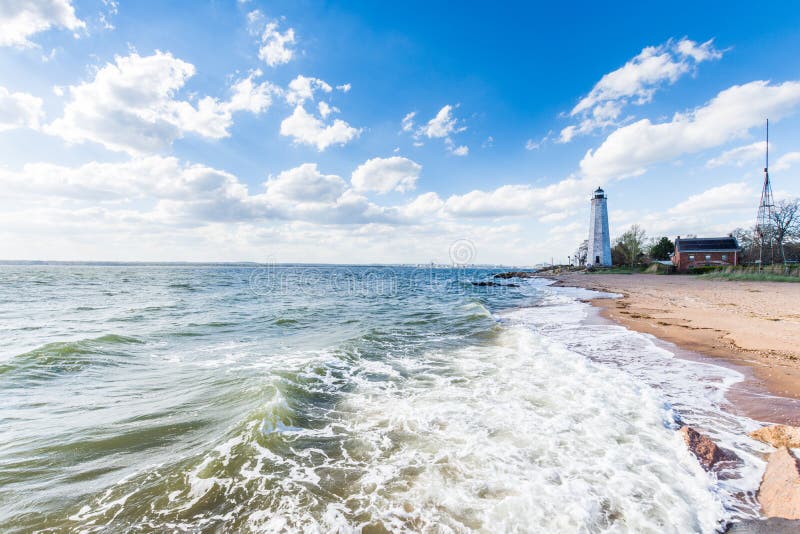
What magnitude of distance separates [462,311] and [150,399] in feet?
52.8

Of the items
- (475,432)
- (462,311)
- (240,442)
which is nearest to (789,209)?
(462,311)

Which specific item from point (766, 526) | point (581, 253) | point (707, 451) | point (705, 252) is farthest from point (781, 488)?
point (581, 253)

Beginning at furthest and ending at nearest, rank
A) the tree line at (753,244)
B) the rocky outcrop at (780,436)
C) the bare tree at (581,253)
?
the bare tree at (581,253) < the tree line at (753,244) < the rocky outcrop at (780,436)

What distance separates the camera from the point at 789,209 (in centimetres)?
4759

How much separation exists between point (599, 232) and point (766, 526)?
2756 inches

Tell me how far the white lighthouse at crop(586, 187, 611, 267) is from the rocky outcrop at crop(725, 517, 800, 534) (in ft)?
227

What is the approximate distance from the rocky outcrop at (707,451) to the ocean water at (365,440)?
120 millimetres

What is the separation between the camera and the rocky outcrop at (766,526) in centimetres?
297

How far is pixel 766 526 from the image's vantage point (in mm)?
3084

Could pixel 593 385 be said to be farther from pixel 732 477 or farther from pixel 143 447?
pixel 143 447

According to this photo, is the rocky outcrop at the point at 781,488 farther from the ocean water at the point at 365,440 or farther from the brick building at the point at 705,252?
the brick building at the point at 705,252

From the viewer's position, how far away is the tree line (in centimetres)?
4659

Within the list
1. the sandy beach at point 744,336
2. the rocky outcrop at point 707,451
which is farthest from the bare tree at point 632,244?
the rocky outcrop at point 707,451

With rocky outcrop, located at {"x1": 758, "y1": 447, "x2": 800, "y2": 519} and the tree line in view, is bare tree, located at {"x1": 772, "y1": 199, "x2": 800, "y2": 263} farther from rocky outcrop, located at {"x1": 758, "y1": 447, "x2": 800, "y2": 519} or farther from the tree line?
rocky outcrop, located at {"x1": 758, "y1": 447, "x2": 800, "y2": 519}
